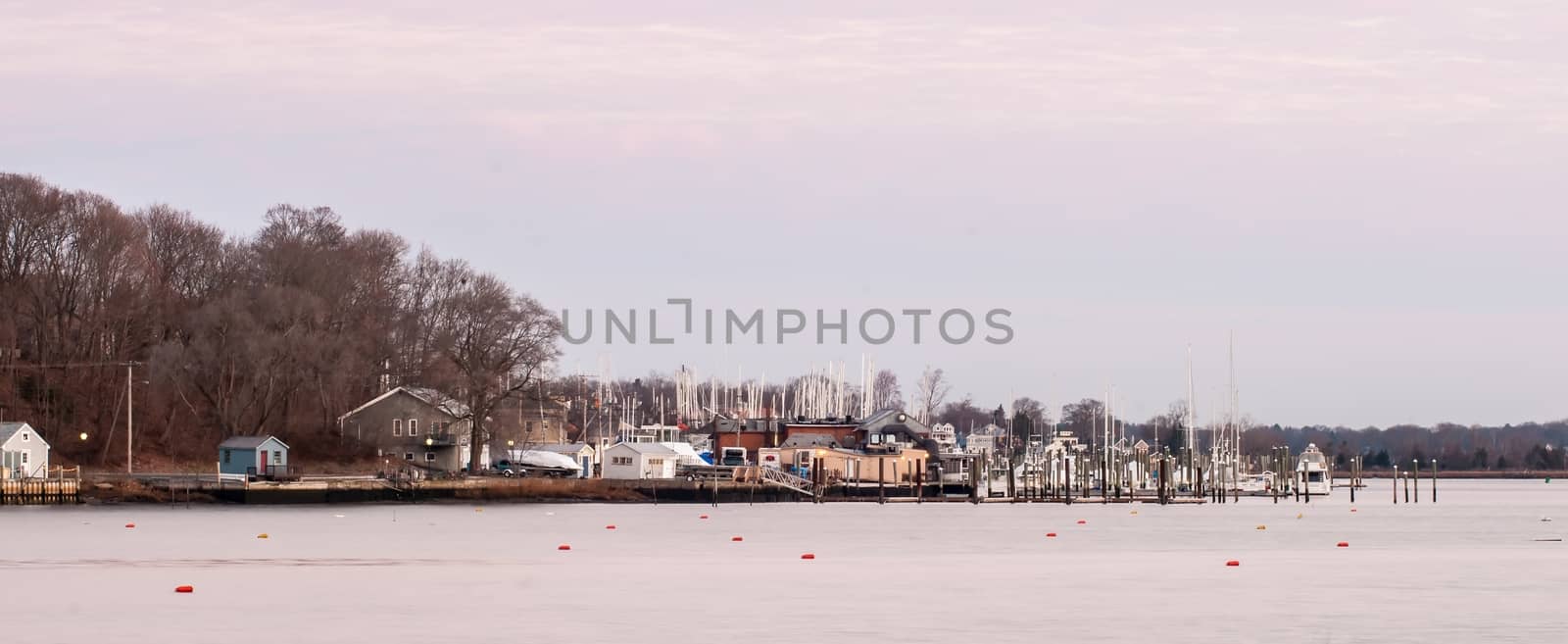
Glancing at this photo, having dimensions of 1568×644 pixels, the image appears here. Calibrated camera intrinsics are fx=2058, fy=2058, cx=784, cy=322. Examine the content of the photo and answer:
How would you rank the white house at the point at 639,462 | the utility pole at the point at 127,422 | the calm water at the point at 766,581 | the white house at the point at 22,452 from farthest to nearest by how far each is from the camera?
the white house at the point at 639,462 < the utility pole at the point at 127,422 < the white house at the point at 22,452 < the calm water at the point at 766,581

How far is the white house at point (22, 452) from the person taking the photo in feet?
353

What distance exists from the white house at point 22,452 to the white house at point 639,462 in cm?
3580

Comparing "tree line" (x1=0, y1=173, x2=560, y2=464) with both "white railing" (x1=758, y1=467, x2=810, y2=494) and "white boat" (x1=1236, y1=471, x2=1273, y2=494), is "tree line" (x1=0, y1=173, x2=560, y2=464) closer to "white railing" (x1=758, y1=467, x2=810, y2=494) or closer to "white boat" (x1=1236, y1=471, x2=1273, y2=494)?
"white railing" (x1=758, y1=467, x2=810, y2=494)

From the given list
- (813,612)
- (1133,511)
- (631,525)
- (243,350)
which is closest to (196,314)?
(243,350)

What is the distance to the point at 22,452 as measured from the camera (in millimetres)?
108875

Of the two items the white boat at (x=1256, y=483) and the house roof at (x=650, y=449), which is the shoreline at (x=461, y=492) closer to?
the house roof at (x=650, y=449)

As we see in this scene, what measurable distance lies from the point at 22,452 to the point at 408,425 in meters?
25.2

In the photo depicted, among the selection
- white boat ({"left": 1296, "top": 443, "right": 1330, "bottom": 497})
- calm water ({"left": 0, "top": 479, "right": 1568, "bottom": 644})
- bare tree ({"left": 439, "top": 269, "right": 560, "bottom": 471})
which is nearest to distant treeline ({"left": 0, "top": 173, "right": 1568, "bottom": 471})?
bare tree ({"left": 439, "top": 269, "right": 560, "bottom": 471})

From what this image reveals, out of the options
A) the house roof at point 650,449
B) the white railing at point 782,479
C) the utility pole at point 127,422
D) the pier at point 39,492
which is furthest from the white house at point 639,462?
the pier at point 39,492

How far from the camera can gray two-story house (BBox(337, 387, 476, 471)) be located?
407 feet

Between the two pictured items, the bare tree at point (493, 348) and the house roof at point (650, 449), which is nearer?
the bare tree at point (493, 348)

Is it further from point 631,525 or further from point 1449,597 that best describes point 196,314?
point 1449,597

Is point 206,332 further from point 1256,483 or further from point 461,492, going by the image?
point 1256,483

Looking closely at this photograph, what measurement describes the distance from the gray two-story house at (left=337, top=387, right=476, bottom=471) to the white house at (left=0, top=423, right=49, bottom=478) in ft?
62.7
